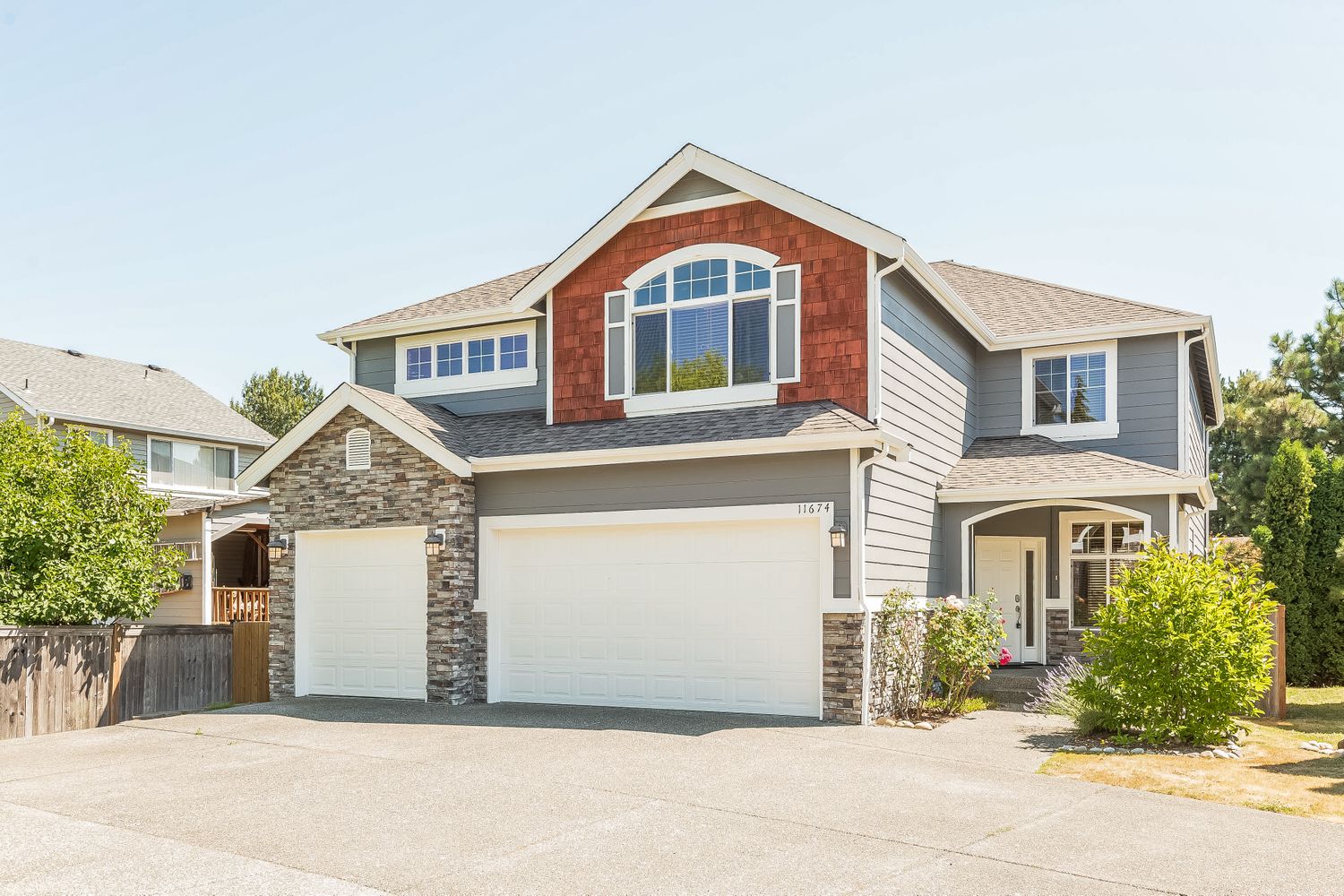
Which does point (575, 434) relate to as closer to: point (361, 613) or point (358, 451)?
point (358, 451)

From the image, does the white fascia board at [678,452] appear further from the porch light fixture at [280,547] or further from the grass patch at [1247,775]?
the grass patch at [1247,775]

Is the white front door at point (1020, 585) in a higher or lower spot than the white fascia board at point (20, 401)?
lower

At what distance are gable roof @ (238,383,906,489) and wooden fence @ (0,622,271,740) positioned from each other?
7.97ft

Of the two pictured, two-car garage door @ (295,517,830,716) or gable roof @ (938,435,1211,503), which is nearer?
two-car garage door @ (295,517,830,716)

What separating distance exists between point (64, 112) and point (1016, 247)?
18594 millimetres

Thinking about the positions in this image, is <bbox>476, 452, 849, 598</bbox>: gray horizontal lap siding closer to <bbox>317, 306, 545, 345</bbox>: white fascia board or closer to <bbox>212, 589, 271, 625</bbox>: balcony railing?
<bbox>317, 306, 545, 345</bbox>: white fascia board

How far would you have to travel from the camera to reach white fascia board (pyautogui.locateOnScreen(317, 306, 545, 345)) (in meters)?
16.1

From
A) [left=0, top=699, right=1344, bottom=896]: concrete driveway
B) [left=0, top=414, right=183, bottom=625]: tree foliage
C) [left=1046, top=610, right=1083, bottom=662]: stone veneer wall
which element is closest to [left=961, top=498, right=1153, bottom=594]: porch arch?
[left=1046, top=610, right=1083, bottom=662]: stone veneer wall

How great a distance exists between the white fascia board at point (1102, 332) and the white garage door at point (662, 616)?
684 cm

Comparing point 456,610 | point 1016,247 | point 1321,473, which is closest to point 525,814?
point 456,610

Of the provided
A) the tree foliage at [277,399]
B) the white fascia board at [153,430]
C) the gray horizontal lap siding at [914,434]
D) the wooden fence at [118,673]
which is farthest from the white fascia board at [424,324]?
the tree foliage at [277,399]

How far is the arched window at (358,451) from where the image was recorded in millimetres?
14672

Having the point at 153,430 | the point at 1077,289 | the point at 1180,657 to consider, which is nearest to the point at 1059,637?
the point at 1077,289

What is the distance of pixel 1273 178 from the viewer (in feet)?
48.9
